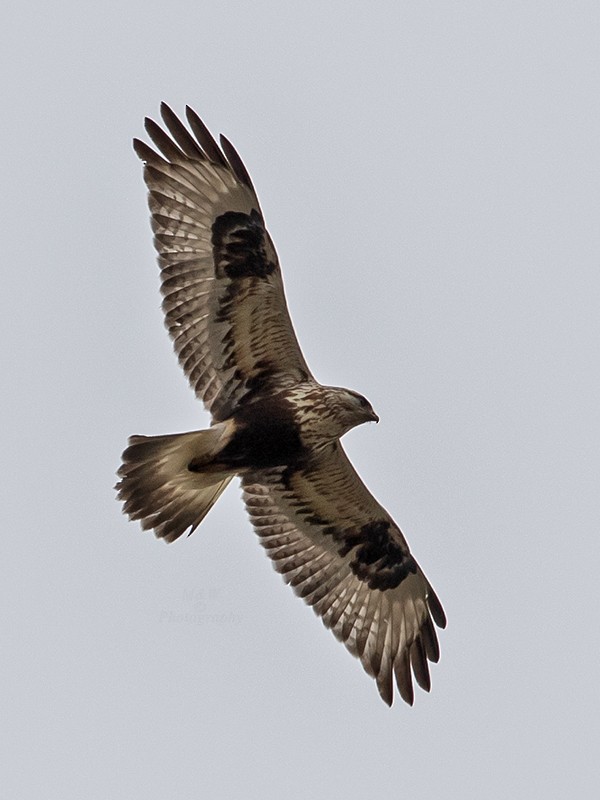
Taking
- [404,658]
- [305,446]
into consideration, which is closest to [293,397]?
[305,446]

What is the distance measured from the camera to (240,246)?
12953mm

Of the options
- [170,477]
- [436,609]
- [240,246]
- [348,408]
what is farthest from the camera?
[436,609]

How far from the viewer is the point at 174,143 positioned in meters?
13.0

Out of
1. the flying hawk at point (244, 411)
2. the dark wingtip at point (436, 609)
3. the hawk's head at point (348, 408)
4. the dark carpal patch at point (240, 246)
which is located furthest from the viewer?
the dark wingtip at point (436, 609)

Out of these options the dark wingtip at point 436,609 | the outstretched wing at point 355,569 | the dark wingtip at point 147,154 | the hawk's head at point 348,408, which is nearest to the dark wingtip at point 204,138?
the dark wingtip at point 147,154

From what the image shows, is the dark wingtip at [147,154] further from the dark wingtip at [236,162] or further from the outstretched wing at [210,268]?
the dark wingtip at [236,162]

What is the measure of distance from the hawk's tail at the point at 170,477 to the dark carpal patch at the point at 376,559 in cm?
121

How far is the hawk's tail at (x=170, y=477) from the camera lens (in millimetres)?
12664

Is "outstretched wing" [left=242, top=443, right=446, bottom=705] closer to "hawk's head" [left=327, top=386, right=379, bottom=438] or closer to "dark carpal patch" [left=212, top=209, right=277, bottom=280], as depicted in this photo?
"hawk's head" [left=327, top=386, right=379, bottom=438]

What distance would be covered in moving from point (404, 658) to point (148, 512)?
2.23 m

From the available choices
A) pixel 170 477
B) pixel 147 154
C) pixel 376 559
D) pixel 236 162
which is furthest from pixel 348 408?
pixel 147 154

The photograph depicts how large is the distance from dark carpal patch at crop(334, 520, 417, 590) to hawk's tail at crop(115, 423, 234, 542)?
3.96ft

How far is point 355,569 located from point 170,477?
1.73 m

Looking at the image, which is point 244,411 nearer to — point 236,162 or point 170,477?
point 170,477
